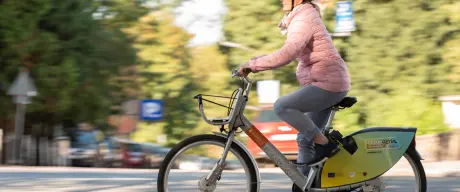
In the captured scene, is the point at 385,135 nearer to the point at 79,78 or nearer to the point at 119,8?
the point at 79,78

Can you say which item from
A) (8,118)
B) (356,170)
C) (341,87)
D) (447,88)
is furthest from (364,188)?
(447,88)

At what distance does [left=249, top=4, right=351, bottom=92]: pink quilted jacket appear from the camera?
593 cm

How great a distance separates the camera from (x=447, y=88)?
2998cm

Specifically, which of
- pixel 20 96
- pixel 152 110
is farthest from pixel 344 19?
pixel 152 110

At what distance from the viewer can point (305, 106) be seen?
605 centimetres

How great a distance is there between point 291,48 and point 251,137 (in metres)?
0.64

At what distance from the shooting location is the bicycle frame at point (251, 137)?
5.97 m

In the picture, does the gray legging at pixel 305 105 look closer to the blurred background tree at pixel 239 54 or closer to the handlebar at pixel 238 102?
the handlebar at pixel 238 102

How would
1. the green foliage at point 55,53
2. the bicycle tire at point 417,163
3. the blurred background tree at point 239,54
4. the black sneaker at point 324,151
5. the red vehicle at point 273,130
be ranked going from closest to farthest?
the black sneaker at point 324,151 < the bicycle tire at point 417,163 < the red vehicle at point 273,130 < the green foliage at point 55,53 < the blurred background tree at point 239,54

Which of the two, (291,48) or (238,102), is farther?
(238,102)

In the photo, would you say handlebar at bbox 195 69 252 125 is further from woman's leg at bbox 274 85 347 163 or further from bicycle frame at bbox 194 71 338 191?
woman's leg at bbox 274 85 347 163

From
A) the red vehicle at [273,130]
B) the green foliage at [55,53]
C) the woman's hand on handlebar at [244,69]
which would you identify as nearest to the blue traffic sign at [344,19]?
the green foliage at [55,53]

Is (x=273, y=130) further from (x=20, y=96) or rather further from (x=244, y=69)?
(x=244, y=69)

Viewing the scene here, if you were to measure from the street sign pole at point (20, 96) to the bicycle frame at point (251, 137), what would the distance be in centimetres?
1830
